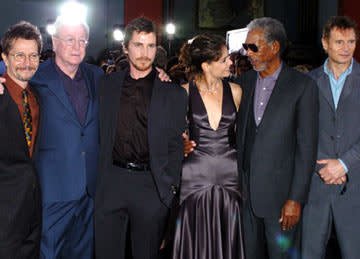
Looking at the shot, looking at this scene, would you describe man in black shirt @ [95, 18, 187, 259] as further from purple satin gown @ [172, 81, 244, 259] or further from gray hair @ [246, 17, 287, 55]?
gray hair @ [246, 17, 287, 55]

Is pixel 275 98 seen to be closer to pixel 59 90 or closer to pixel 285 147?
pixel 285 147

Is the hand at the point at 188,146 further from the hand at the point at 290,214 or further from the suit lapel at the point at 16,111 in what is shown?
the suit lapel at the point at 16,111

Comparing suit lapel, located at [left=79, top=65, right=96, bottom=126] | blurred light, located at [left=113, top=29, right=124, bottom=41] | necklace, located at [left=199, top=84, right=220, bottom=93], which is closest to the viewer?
suit lapel, located at [left=79, top=65, right=96, bottom=126]

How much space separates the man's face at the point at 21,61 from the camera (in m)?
2.40

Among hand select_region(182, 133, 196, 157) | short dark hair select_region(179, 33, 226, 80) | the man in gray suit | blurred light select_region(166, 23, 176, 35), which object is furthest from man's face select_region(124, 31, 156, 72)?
blurred light select_region(166, 23, 176, 35)

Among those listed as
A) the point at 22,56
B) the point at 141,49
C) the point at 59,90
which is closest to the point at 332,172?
the point at 141,49

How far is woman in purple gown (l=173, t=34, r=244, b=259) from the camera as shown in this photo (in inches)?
108

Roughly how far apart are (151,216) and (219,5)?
11.9 metres

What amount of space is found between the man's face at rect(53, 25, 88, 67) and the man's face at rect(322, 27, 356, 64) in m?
1.78

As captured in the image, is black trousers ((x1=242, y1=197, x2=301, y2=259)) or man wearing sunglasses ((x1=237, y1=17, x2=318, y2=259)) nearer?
man wearing sunglasses ((x1=237, y1=17, x2=318, y2=259))

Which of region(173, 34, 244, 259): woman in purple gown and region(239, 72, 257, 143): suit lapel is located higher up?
region(239, 72, 257, 143): suit lapel

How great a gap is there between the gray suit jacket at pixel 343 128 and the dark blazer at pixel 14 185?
193 centimetres

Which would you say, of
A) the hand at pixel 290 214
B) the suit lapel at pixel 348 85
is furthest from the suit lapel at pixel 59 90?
the suit lapel at pixel 348 85

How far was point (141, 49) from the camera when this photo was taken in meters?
2.64
